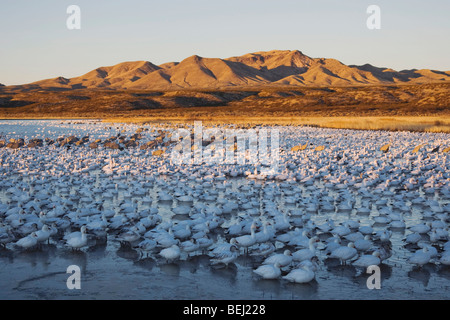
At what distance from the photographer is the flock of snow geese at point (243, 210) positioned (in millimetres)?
10203

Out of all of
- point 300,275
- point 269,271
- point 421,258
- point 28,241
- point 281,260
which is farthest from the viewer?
point 28,241

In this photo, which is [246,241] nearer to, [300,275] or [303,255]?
[303,255]

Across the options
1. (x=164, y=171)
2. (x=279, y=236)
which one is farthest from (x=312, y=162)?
(x=279, y=236)

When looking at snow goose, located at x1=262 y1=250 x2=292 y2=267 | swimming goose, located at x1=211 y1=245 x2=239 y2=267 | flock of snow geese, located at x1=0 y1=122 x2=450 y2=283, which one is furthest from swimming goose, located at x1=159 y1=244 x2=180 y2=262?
snow goose, located at x1=262 y1=250 x2=292 y2=267

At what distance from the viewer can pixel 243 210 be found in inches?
570

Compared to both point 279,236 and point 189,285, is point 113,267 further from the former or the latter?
point 279,236

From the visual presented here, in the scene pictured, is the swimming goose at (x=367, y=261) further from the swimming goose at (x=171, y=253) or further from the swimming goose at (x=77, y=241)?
the swimming goose at (x=77, y=241)

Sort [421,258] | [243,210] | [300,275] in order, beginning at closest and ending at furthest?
1. [300,275]
2. [421,258]
3. [243,210]

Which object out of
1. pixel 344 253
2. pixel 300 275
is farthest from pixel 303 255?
pixel 344 253

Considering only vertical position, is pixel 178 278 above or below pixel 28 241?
below

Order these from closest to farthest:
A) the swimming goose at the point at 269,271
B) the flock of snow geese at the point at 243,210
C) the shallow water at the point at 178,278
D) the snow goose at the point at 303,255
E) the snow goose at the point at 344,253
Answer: the shallow water at the point at 178,278, the swimming goose at the point at 269,271, the snow goose at the point at 303,255, the snow goose at the point at 344,253, the flock of snow geese at the point at 243,210

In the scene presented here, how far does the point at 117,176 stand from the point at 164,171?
7.14 feet

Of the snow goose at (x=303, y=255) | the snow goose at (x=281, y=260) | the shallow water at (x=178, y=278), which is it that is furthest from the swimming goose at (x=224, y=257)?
the snow goose at (x=303, y=255)

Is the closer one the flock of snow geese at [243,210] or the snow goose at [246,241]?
the flock of snow geese at [243,210]
